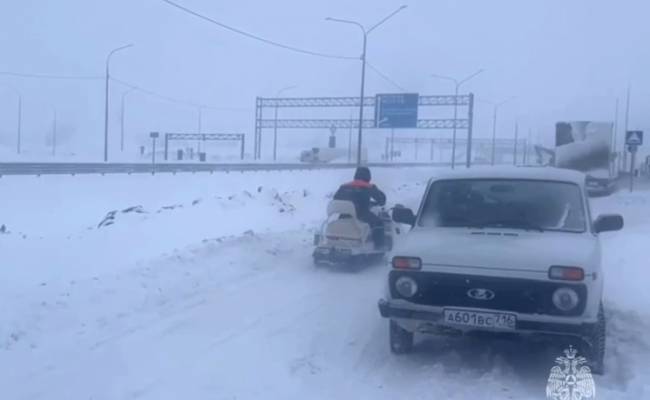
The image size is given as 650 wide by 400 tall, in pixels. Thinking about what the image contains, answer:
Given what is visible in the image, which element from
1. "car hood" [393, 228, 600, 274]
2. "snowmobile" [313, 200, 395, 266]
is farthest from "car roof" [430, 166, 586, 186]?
"snowmobile" [313, 200, 395, 266]

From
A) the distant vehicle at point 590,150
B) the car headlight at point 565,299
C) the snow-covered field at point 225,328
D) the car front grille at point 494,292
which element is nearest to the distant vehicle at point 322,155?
the distant vehicle at point 590,150

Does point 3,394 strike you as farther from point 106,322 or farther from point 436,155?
point 436,155

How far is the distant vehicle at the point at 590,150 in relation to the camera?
3866cm

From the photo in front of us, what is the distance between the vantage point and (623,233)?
63.2ft

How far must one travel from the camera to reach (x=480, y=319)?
281 inches

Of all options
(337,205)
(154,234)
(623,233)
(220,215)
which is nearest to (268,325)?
(337,205)

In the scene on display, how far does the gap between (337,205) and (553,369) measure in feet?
22.9

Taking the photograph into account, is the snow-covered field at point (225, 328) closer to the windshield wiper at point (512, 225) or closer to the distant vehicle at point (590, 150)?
the windshield wiper at point (512, 225)

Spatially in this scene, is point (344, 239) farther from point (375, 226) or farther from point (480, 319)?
point (480, 319)

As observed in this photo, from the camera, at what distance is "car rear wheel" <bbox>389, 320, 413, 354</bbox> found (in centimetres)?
789

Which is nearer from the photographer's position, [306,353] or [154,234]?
[306,353]

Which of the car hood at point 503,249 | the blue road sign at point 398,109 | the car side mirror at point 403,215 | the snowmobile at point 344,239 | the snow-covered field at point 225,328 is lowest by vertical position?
the snow-covered field at point 225,328

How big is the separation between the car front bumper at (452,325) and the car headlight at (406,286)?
0.09 m

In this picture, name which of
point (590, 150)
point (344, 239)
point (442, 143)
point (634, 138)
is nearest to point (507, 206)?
point (344, 239)
